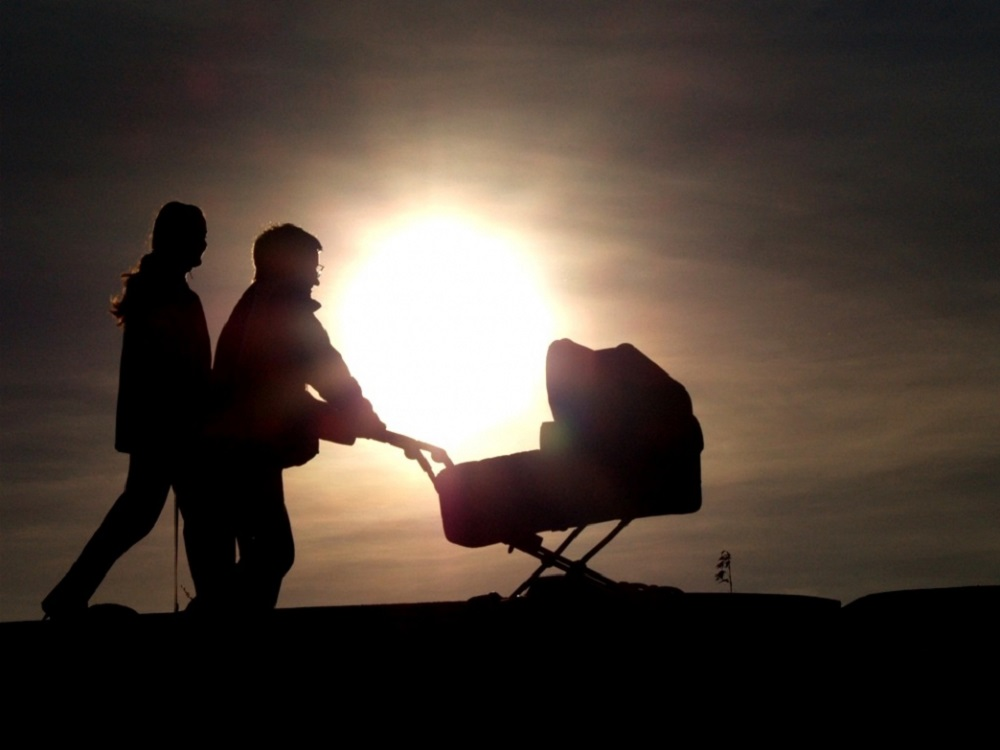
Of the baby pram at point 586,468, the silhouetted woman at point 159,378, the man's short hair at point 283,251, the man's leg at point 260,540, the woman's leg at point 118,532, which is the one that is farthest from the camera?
the baby pram at point 586,468

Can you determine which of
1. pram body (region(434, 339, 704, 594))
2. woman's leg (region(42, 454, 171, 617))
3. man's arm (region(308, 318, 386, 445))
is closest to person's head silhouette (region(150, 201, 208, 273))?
man's arm (region(308, 318, 386, 445))

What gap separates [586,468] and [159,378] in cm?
209

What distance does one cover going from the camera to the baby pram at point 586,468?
7574 millimetres

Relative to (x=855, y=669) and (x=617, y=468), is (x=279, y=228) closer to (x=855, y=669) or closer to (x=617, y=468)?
(x=617, y=468)

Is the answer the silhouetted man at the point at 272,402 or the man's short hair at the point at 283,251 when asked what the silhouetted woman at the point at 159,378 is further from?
the man's short hair at the point at 283,251

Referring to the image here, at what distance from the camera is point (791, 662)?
6.53 m

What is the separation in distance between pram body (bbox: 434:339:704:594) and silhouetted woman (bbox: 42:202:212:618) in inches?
54.4

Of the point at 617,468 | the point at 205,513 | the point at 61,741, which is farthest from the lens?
the point at 617,468

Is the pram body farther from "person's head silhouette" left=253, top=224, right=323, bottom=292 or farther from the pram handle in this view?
"person's head silhouette" left=253, top=224, right=323, bottom=292

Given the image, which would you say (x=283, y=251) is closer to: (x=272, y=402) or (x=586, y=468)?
(x=272, y=402)

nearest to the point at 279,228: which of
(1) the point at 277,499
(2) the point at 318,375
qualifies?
(2) the point at 318,375

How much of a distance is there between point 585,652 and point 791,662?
86 centimetres

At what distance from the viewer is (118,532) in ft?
22.5

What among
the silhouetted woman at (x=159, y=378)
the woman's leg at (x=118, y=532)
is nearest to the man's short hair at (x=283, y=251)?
the silhouetted woman at (x=159, y=378)
